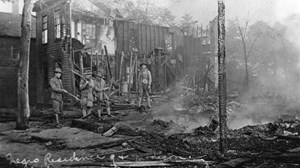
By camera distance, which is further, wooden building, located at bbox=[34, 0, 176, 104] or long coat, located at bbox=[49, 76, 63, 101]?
wooden building, located at bbox=[34, 0, 176, 104]

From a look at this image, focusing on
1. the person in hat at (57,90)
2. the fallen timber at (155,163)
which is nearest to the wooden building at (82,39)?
the person in hat at (57,90)

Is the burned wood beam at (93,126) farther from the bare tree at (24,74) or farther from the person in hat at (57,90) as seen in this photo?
the bare tree at (24,74)

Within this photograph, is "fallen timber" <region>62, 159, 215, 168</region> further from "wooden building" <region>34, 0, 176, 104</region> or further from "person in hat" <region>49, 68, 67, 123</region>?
"wooden building" <region>34, 0, 176, 104</region>

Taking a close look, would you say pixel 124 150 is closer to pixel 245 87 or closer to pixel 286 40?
pixel 245 87

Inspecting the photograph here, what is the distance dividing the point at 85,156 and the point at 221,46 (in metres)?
3.77

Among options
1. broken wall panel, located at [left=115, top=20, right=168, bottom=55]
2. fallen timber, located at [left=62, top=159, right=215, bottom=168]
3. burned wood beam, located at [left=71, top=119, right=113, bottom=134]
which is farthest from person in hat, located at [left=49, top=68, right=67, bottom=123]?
broken wall panel, located at [left=115, top=20, right=168, bottom=55]

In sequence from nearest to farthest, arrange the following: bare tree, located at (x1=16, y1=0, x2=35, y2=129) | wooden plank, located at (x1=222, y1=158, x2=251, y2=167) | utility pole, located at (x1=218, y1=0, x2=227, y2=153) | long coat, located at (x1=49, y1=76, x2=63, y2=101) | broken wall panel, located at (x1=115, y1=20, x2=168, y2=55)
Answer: wooden plank, located at (x1=222, y1=158, x2=251, y2=167) → utility pole, located at (x1=218, y1=0, x2=227, y2=153) → bare tree, located at (x1=16, y1=0, x2=35, y2=129) → long coat, located at (x1=49, y1=76, x2=63, y2=101) → broken wall panel, located at (x1=115, y1=20, x2=168, y2=55)

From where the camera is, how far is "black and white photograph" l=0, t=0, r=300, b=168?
617cm

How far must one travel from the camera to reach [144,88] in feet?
43.5

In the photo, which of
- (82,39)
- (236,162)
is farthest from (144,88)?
(82,39)

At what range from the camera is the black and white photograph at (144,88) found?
20.2 ft

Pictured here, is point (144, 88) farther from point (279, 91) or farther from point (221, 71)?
point (279, 91)

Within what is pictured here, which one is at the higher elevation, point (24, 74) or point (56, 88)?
point (24, 74)

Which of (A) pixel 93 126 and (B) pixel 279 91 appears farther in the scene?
(B) pixel 279 91
